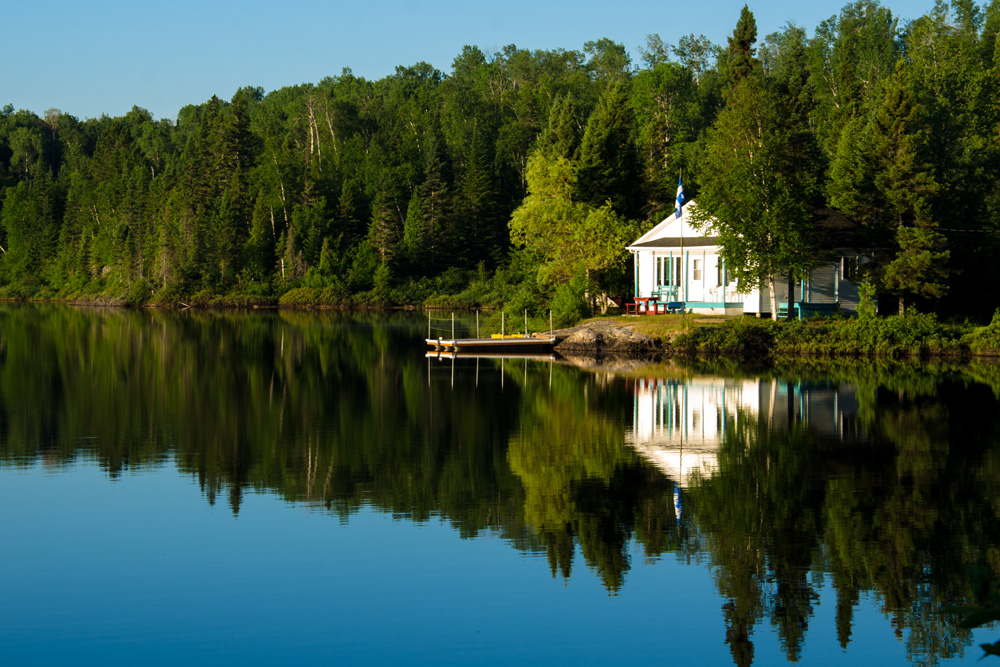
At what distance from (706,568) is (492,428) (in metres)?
11.6

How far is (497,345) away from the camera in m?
47.1

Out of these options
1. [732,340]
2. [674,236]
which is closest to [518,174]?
[674,236]

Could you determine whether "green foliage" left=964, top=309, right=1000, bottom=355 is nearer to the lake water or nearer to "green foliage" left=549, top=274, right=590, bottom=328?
the lake water

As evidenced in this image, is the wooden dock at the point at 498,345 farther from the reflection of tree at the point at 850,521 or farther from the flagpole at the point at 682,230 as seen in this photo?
the reflection of tree at the point at 850,521

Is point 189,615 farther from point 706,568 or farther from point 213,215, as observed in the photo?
point 213,215

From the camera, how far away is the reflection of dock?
4656cm

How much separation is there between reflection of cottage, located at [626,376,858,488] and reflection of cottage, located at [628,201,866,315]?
13.8 m

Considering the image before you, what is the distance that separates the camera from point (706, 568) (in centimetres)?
1338

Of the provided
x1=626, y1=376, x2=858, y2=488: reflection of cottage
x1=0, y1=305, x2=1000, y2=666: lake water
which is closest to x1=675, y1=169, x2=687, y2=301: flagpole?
x1=626, y1=376, x2=858, y2=488: reflection of cottage

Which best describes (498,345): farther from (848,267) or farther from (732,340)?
(848,267)

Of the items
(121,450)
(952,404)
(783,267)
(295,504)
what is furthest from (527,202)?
(295,504)

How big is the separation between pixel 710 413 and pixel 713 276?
23.7m

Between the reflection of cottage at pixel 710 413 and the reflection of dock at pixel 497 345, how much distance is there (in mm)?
13173

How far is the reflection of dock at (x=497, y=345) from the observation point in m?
46.6
